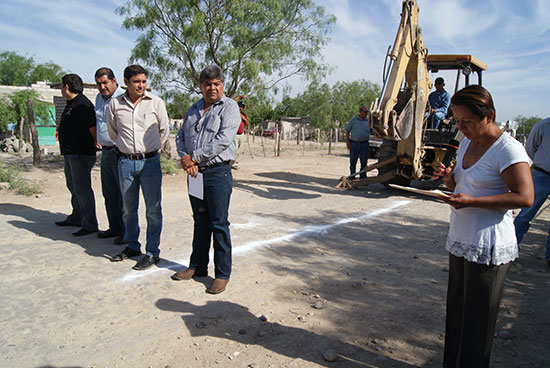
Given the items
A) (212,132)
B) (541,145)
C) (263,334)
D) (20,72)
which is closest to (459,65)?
(541,145)

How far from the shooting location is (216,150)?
3543 mm

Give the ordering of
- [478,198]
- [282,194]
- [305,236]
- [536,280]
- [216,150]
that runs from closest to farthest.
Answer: [478,198]
[216,150]
[536,280]
[305,236]
[282,194]

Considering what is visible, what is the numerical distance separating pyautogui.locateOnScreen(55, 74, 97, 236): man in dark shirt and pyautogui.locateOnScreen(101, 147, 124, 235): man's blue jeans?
0.99 feet

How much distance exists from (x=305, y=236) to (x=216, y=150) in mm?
2447

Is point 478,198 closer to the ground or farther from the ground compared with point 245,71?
closer to the ground

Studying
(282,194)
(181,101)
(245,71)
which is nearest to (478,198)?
(282,194)

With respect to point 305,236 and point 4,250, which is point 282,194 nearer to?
point 305,236

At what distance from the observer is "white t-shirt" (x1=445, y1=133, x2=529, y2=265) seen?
2.11 metres

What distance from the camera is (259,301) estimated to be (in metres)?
3.50

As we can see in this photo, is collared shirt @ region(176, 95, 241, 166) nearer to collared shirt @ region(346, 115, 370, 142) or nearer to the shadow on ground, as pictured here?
the shadow on ground

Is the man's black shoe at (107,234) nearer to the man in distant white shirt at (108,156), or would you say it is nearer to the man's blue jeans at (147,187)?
the man in distant white shirt at (108,156)

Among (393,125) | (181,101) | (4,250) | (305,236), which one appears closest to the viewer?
(4,250)

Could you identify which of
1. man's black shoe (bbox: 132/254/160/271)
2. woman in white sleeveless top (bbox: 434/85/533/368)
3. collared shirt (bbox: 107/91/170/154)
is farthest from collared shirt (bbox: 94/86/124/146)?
woman in white sleeveless top (bbox: 434/85/533/368)

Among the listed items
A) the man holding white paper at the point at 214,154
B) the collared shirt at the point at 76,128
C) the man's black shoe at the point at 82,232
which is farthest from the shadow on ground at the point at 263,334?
the collared shirt at the point at 76,128
